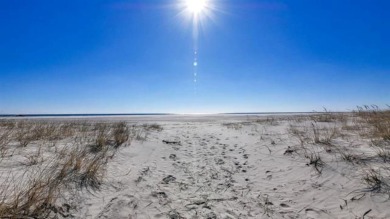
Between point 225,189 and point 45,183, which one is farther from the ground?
point 45,183

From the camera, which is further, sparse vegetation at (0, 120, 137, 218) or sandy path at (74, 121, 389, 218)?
sandy path at (74, 121, 389, 218)

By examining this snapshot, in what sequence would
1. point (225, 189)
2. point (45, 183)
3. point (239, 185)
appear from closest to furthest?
1. point (45, 183)
2. point (225, 189)
3. point (239, 185)

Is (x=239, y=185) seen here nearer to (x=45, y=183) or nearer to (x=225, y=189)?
(x=225, y=189)

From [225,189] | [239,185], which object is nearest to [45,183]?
[225,189]

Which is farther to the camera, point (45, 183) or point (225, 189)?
point (225, 189)

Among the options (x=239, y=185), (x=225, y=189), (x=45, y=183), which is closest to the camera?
(x=45, y=183)

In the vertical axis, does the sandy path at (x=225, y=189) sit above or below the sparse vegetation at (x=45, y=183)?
below

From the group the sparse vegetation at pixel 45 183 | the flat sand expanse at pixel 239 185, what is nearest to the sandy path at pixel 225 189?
the flat sand expanse at pixel 239 185

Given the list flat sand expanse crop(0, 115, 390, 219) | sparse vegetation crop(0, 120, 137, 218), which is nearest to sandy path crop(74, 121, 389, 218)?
flat sand expanse crop(0, 115, 390, 219)

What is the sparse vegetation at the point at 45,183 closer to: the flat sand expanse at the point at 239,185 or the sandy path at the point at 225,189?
the flat sand expanse at the point at 239,185

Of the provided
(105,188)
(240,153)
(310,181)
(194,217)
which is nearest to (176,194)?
(194,217)

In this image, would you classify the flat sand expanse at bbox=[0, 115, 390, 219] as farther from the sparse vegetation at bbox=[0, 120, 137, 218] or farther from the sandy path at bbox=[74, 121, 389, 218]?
the sparse vegetation at bbox=[0, 120, 137, 218]

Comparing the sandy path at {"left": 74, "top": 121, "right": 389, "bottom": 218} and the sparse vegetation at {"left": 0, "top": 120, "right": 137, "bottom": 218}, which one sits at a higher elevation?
the sparse vegetation at {"left": 0, "top": 120, "right": 137, "bottom": 218}

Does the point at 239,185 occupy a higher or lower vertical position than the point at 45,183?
lower
